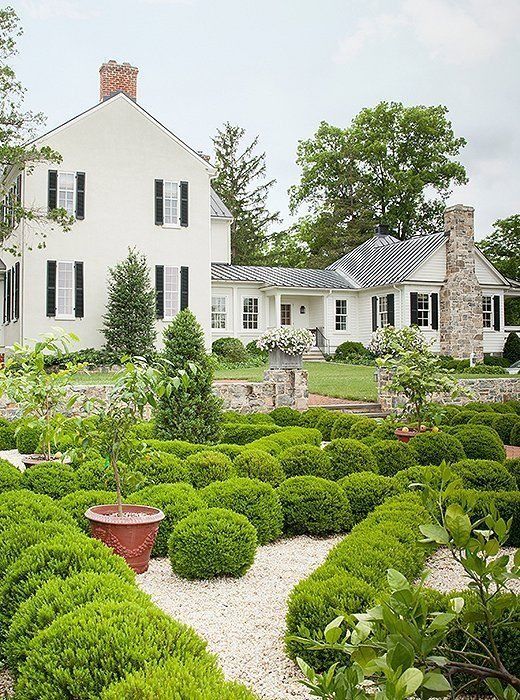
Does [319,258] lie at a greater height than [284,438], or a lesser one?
greater

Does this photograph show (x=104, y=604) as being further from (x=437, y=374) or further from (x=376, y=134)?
(x=376, y=134)

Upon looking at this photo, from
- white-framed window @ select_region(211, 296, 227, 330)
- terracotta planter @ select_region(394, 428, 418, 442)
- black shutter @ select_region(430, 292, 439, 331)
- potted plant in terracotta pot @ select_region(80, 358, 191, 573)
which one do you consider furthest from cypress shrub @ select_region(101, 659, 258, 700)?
black shutter @ select_region(430, 292, 439, 331)

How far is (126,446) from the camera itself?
194 inches

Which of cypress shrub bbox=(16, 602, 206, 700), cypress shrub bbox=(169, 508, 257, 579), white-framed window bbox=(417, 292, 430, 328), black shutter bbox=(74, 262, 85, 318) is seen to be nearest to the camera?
cypress shrub bbox=(16, 602, 206, 700)

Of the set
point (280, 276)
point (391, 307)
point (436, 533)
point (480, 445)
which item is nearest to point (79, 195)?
point (280, 276)

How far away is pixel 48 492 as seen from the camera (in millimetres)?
5750

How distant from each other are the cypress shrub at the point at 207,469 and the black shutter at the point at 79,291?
1425 centimetres

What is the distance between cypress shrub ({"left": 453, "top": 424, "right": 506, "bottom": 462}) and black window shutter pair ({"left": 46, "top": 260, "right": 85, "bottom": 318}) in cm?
1378

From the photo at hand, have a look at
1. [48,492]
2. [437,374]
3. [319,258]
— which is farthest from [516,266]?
[48,492]

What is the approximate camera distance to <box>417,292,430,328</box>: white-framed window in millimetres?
25828

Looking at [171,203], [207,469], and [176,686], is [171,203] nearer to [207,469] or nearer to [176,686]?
[207,469]

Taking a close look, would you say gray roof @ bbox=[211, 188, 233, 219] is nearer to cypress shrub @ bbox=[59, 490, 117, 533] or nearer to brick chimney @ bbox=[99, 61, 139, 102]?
brick chimney @ bbox=[99, 61, 139, 102]

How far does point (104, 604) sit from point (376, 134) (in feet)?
126

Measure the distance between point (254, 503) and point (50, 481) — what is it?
177 centimetres
